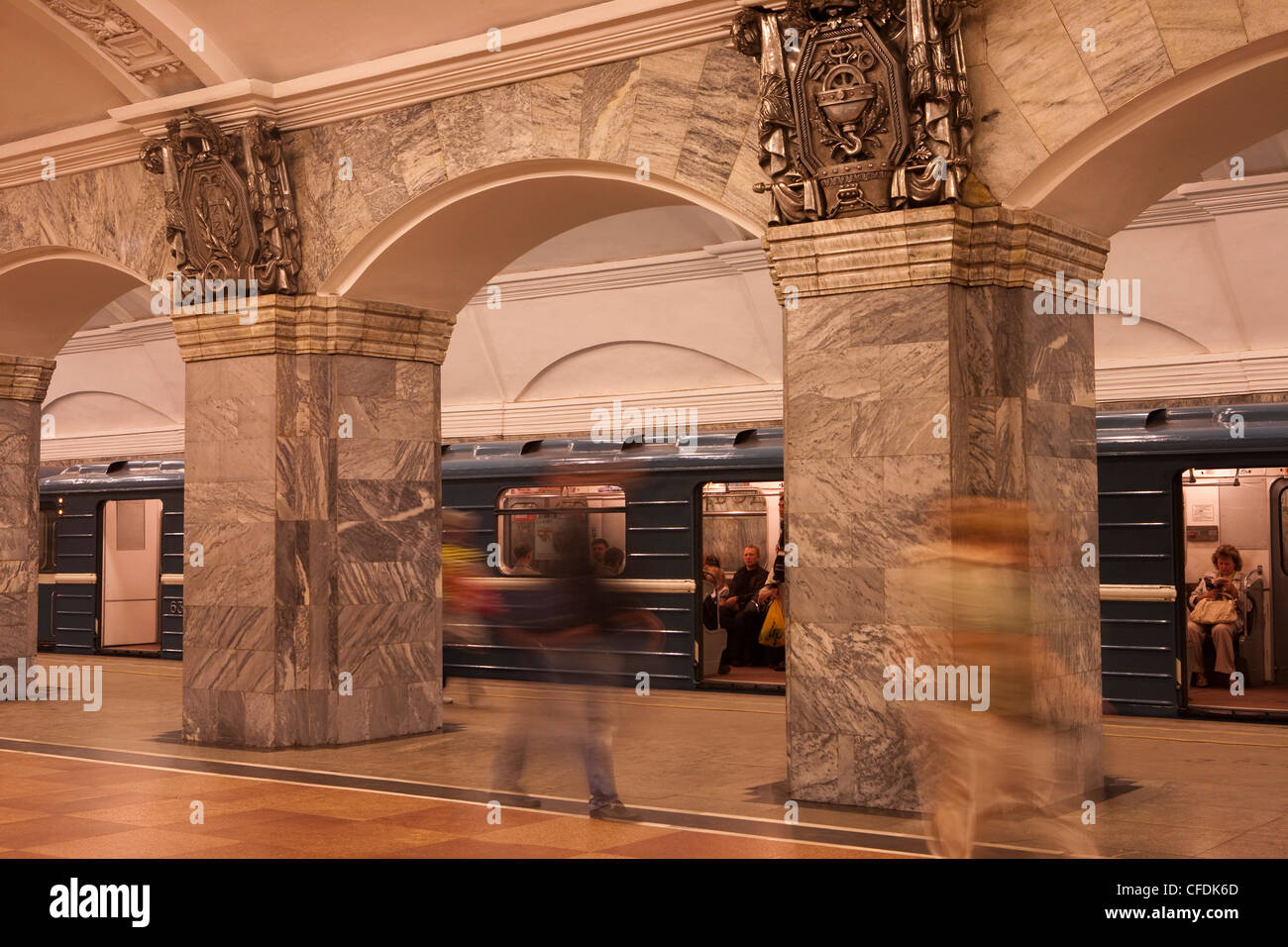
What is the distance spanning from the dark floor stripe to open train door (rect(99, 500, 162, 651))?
8.53 m

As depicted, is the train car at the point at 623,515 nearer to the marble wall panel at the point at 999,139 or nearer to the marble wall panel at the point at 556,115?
the marble wall panel at the point at 556,115

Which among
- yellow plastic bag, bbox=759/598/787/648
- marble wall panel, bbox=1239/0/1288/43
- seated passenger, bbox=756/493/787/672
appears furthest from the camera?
seated passenger, bbox=756/493/787/672

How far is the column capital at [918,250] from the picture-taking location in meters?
7.25

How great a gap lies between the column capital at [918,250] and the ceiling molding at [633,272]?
5.91 meters

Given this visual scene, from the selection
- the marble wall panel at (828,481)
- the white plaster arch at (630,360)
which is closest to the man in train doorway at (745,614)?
the white plaster arch at (630,360)

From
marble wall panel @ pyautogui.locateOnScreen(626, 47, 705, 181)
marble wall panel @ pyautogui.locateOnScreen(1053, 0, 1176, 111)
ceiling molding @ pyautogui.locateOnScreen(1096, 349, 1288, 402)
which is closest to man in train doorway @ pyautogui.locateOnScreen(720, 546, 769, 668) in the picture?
ceiling molding @ pyautogui.locateOnScreen(1096, 349, 1288, 402)

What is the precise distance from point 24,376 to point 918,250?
29.4 ft

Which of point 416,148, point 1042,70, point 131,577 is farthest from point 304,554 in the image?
point 131,577

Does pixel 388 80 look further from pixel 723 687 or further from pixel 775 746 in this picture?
pixel 723 687

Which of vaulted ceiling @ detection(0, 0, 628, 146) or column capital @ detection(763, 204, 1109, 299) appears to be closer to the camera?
column capital @ detection(763, 204, 1109, 299)

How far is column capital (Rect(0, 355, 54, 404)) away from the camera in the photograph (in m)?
12.9

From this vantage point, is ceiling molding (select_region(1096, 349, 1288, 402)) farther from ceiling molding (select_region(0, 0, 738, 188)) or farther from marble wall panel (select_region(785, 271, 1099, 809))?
ceiling molding (select_region(0, 0, 738, 188))

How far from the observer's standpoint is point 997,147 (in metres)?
7.30

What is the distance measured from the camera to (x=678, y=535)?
1326 centimetres
